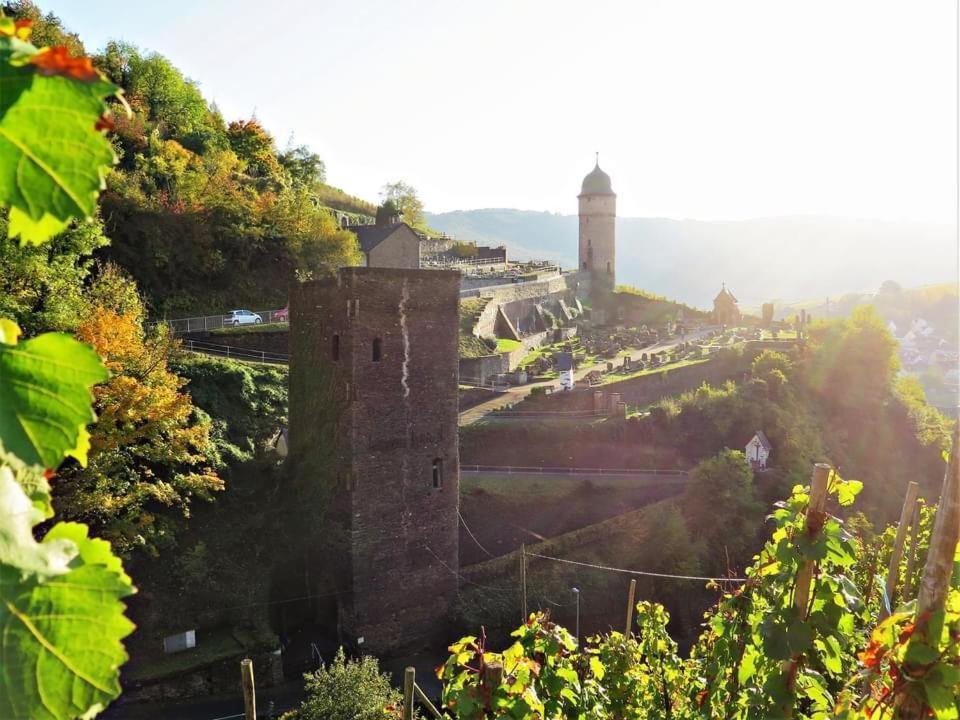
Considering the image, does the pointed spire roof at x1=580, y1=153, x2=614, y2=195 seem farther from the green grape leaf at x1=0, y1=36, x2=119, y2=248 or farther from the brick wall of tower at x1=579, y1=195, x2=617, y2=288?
the green grape leaf at x1=0, y1=36, x2=119, y2=248

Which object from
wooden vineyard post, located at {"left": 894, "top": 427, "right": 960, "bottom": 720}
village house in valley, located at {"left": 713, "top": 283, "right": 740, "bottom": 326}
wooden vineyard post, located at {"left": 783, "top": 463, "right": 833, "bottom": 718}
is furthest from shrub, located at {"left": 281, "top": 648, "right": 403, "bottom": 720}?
village house in valley, located at {"left": 713, "top": 283, "right": 740, "bottom": 326}

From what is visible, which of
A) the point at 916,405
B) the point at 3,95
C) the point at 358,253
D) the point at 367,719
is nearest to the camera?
the point at 3,95

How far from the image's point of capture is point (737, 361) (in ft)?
118

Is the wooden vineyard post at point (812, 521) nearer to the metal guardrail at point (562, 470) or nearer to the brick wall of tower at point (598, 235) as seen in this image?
the metal guardrail at point (562, 470)

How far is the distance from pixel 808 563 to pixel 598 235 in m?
55.1

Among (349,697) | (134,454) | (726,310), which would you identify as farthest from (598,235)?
(349,697)

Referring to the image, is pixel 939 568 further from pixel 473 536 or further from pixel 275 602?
pixel 473 536

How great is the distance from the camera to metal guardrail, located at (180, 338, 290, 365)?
27.3 metres

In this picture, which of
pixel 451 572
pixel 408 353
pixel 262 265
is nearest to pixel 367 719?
pixel 451 572

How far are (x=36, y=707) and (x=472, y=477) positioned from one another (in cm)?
2351

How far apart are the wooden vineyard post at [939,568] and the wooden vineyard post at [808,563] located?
44.8 inches

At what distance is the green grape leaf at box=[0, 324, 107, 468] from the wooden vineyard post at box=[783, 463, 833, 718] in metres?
4.56

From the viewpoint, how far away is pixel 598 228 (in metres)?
58.8

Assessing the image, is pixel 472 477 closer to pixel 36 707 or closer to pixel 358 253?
pixel 358 253
